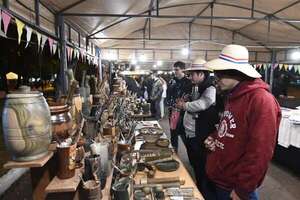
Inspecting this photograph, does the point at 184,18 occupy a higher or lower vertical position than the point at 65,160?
higher

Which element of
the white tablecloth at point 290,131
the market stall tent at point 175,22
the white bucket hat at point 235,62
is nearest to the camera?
the white bucket hat at point 235,62

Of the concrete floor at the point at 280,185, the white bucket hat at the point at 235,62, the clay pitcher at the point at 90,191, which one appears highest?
the white bucket hat at the point at 235,62

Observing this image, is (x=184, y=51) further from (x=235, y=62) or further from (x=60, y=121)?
(x=60, y=121)

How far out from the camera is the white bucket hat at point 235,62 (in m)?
1.51

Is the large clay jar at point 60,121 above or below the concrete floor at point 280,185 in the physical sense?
above

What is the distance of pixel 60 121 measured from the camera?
3.28ft

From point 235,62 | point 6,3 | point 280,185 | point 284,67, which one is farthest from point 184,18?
point 284,67

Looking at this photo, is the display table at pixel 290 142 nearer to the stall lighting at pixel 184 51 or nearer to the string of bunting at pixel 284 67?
the string of bunting at pixel 284 67

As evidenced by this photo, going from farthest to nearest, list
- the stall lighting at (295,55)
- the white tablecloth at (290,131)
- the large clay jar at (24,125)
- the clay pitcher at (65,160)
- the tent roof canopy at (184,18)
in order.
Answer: the stall lighting at (295,55) → the tent roof canopy at (184,18) → the white tablecloth at (290,131) → the clay pitcher at (65,160) → the large clay jar at (24,125)

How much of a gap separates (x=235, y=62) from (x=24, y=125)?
51.2 inches

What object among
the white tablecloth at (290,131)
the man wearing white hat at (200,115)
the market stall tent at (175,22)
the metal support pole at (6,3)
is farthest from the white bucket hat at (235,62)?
the white tablecloth at (290,131)

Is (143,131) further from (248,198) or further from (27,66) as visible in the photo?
(27,66)

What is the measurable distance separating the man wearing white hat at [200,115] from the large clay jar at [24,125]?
2.03 m

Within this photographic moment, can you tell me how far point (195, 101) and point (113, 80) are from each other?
286 cm
